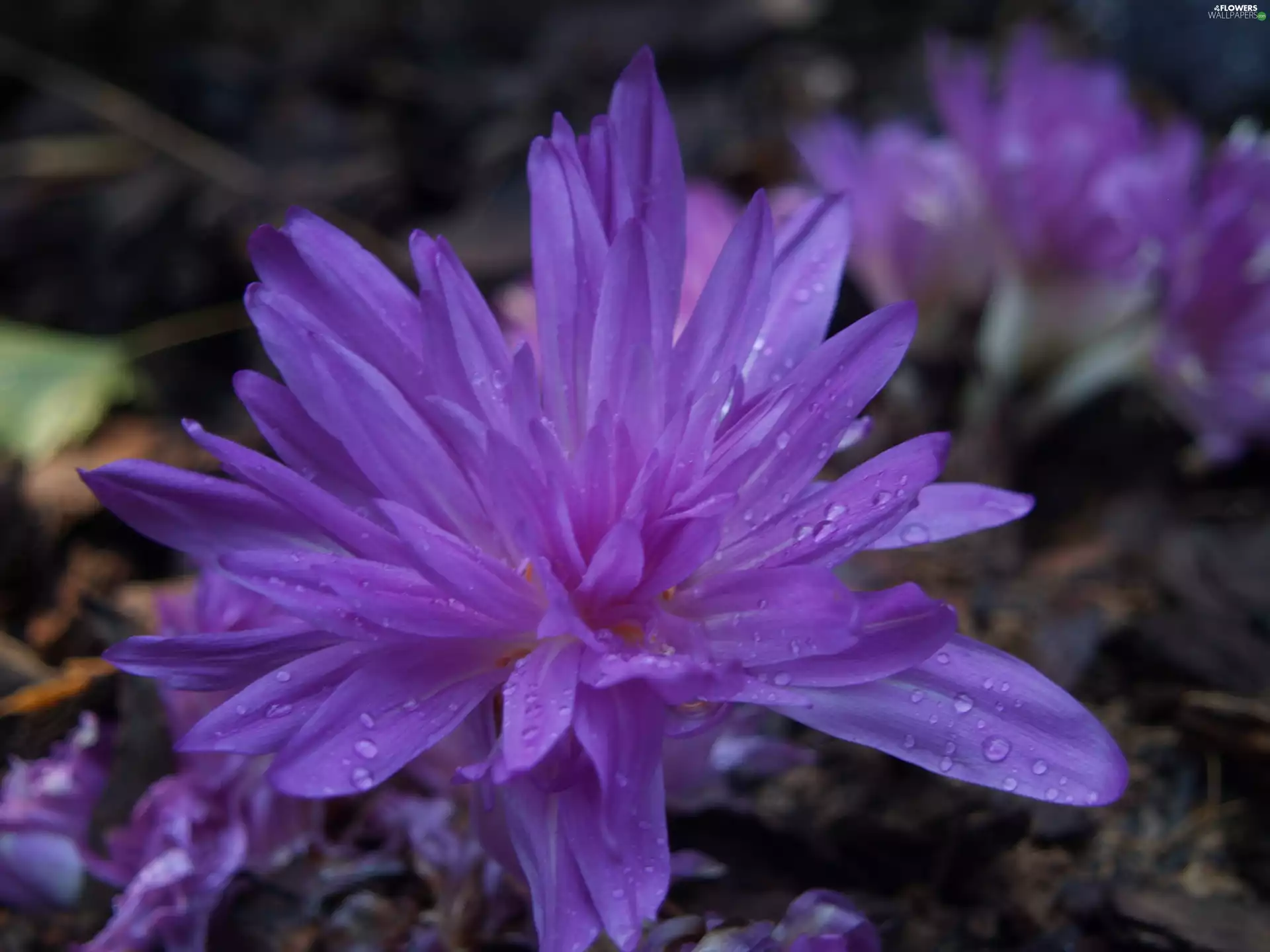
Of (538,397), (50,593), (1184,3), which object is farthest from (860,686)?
(1184,3)

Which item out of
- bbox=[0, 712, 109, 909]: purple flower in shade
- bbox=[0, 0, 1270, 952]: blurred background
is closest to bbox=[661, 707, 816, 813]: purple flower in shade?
bbox=[0, 0, 1270, 952]: blurred background

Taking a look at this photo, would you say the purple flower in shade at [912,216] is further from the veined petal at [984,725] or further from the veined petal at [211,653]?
the veined petal at [211,653]

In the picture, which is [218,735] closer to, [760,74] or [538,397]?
[538,397]

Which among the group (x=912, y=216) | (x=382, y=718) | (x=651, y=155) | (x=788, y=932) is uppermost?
(x=651, y=155)

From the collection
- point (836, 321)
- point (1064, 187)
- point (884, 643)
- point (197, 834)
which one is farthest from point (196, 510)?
point (1064, 187)

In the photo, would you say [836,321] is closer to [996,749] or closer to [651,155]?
[651,155]

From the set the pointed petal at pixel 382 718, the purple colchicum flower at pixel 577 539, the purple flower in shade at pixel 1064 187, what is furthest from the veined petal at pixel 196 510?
the purple flower in shade at pixel 1064 187

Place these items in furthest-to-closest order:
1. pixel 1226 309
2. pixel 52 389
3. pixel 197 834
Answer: pixel 52 389
pixel 1226 309
pixel 197 834
